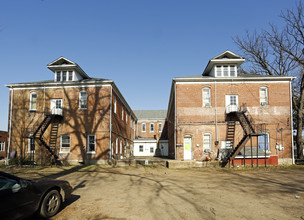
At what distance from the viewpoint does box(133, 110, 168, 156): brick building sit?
42.1 metres

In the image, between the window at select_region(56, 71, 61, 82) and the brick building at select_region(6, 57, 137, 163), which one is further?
the window at select_region(56, 71, 61, 82)

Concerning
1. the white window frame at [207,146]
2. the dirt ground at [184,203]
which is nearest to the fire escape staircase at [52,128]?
the dirt ground at [184,203]

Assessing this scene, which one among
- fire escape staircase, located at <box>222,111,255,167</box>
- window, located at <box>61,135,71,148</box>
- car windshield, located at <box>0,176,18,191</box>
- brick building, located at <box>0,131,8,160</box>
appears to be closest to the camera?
car windshield, located at <box>0,176,18,191</box>

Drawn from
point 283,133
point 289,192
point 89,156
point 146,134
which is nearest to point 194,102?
point 283,133

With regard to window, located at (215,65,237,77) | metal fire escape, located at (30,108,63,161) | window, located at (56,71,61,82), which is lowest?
metal fire escape, located at (30,108,63,161)

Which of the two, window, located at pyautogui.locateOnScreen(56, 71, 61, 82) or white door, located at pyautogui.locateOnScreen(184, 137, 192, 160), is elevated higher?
window, located at pyautogui.locateOnScreen(56, 71, 61, 82)

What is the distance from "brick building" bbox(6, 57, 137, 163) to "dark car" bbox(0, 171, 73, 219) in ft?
50.4

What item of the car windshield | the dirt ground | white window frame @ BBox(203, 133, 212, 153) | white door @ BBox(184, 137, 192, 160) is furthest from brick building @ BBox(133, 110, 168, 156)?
the car windshield

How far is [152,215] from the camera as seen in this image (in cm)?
639

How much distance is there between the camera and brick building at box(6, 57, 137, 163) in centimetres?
2197

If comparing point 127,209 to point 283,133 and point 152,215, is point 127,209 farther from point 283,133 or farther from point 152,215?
point 283,133

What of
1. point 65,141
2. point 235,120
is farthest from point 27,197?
point 235,120

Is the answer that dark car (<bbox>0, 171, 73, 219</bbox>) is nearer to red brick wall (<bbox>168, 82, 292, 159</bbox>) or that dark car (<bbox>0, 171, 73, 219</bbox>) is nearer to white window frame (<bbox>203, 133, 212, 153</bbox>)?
red brick wall (<bbox>168, 82, 292, 159</bbox>)

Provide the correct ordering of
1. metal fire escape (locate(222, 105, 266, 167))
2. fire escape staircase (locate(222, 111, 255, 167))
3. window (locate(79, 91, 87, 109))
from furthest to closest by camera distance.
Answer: window (locate(79, 91, 87, 109)) < metal fire escape (locate(222, 105, 266, 167)) < fire escape staircase (locate(222, 111, 255, 167))
